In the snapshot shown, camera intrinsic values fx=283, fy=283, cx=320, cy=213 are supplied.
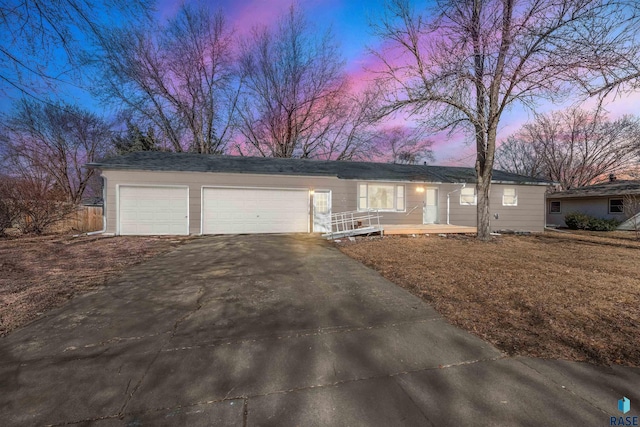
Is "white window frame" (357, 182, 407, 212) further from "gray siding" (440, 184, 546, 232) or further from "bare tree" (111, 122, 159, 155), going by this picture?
"bare tree" (111, 122, 159, 155)

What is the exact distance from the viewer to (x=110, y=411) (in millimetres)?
1971

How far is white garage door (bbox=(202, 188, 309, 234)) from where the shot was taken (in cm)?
1182

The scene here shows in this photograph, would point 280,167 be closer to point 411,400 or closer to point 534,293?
point 534,293

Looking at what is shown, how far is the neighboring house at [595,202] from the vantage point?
17688mm

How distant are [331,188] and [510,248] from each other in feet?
23.4

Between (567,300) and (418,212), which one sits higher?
(418,212)

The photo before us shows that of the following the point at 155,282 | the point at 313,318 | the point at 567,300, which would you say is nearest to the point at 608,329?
the point at 567,300

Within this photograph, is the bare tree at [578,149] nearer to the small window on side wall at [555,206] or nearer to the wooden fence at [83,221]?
the small window on side wall at [555,206]

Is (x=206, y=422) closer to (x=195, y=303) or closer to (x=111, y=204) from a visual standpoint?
(x=195, y=303)

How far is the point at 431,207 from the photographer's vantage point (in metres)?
14.3

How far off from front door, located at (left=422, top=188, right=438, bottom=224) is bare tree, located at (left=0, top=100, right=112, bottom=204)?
73.0ft

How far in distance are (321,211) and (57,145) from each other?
25267mm

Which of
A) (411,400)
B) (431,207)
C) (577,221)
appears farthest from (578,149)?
(411,400)

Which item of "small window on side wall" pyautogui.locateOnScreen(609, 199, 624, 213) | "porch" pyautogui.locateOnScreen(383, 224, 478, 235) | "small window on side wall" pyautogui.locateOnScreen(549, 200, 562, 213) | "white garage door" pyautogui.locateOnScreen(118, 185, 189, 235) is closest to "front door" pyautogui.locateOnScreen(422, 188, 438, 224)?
"porch" pyautogui.locateOnScreen(383, 224, 478, 235)
